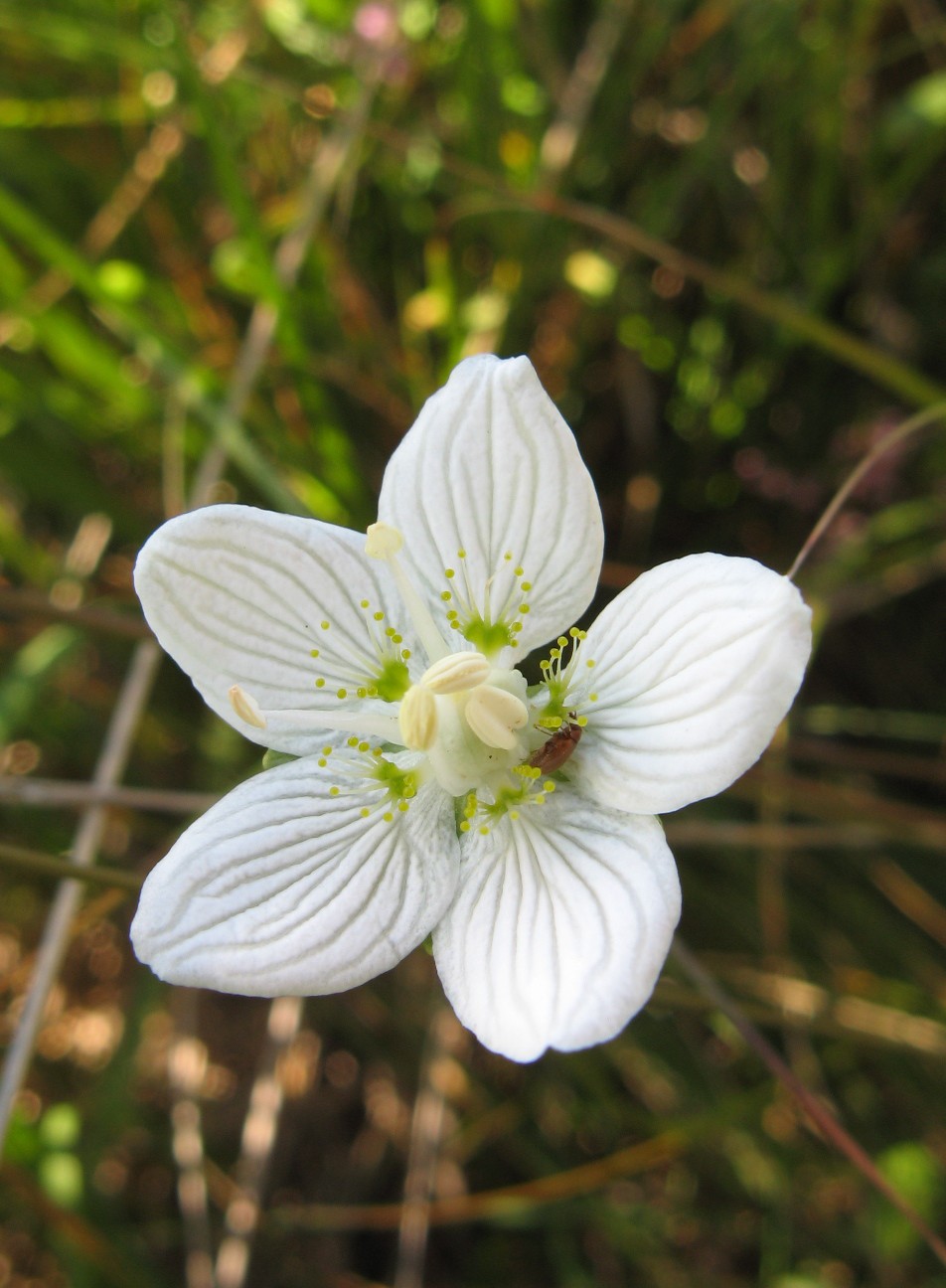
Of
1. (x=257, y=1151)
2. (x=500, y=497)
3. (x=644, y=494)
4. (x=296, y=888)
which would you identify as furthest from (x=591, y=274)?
(x=257, y=1151)

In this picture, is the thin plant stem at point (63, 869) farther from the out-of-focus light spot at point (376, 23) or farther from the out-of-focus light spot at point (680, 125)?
the out-of-focus light spot at point (680, 125)

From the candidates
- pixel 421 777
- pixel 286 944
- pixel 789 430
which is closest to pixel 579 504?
pixel 421 777

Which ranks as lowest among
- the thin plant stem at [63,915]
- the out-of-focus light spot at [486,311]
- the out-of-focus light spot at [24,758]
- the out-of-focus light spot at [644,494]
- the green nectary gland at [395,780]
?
the out-of-focus light spot at [24,758]

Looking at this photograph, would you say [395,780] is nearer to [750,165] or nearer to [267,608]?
[267,608]

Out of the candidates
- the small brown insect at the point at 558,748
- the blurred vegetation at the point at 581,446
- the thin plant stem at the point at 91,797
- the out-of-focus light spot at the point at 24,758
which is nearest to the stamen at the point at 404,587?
the small brown insect at the point at 558,748

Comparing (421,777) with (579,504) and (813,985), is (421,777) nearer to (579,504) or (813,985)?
(579,504)

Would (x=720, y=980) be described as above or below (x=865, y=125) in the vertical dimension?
below
